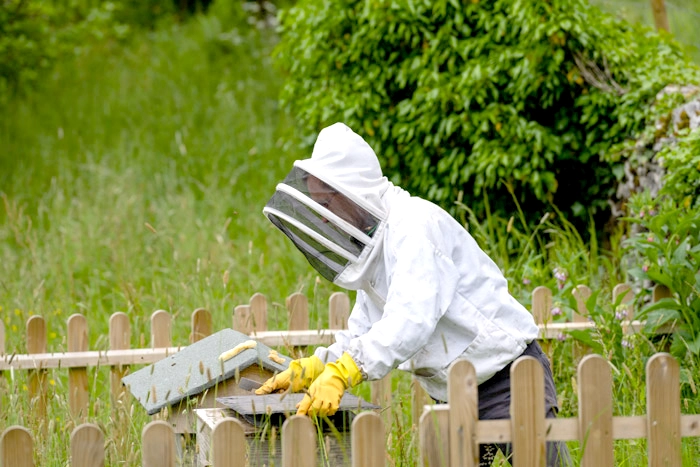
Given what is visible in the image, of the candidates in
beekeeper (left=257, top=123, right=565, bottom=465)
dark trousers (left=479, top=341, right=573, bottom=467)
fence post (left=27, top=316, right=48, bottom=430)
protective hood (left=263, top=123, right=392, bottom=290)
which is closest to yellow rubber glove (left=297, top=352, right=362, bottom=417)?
beekeeper (left=257, top=123, right=565, bottom=465)

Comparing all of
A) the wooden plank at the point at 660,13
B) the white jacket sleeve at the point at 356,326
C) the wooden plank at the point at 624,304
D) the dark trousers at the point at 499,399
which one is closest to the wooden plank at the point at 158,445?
the white jacket sleeve at the point at 356,326

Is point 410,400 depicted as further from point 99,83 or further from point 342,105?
point 99,83

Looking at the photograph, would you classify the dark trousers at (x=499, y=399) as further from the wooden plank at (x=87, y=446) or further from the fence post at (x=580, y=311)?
the wooden plank at (x=87, y=446)

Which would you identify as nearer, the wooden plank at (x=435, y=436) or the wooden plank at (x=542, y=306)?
the wooden plank at (x=435, y=436)

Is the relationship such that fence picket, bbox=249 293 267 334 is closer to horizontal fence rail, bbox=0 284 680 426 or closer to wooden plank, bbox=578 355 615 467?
horizontal fence rail, bbox=0 284 680 426

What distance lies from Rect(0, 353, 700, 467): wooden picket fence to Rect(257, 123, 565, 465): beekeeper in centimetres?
Answer: 18

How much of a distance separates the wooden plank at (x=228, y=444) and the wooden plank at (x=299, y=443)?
120mm

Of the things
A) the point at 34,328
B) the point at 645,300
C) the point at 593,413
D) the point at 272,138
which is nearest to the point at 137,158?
the point at 272,138

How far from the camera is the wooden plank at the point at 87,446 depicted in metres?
2.44

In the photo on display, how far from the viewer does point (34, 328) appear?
4105mm

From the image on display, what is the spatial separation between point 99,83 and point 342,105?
6.03m

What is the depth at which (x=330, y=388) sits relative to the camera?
2.61m

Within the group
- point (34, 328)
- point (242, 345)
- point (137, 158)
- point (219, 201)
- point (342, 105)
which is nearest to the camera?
point (242, 345)

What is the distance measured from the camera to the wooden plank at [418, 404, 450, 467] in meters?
2.47
